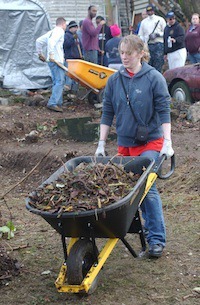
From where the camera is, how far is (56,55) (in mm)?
14039

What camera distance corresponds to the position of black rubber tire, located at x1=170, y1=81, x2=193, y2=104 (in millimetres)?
14000

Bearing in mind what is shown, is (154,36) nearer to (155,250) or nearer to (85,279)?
(155,250)

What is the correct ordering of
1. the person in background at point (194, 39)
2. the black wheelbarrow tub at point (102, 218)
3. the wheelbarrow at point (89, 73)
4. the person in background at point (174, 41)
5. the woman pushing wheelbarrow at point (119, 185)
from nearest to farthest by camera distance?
the black wheelbarrow tub at point (102, 218), the woman pushing wheelbarrow at point (119, 185), the wheelbarrow at point (89, 73), the person in background at point (174, 41), the person in background at point (194, 39)

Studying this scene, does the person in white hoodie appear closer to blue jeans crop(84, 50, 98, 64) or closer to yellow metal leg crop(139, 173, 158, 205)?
blue jeans crop(84, 50, 98, 64)

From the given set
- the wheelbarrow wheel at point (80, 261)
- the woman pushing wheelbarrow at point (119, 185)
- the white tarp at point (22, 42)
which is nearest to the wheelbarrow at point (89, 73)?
the white tarp at point (22, 42)

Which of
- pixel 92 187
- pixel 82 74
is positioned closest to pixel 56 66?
pixel 82 74

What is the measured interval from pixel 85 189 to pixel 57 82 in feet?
33.1

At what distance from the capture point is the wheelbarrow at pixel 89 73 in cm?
1414

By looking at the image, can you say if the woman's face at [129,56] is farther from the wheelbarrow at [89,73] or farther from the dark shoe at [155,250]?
the wheelbarrow at [89,73]

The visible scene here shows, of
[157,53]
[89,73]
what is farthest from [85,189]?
[157,53]

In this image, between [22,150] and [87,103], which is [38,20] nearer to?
[87,103]

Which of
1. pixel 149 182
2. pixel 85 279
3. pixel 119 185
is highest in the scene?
pixel 119 185

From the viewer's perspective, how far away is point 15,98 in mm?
16000

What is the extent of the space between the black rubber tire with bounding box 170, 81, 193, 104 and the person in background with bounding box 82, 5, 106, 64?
273 centimetres
